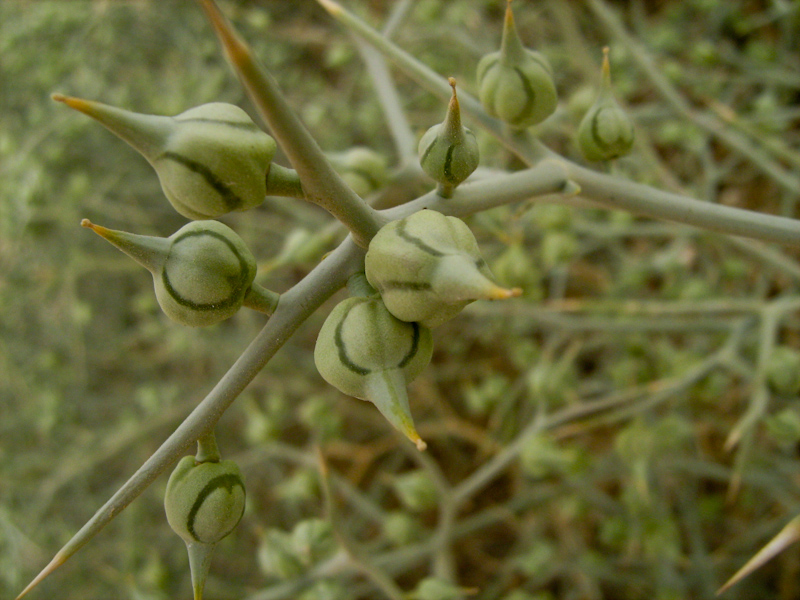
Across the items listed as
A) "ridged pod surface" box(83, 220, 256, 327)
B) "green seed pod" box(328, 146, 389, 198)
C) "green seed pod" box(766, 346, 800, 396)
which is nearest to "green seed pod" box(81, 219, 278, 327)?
"ridged pod surface" box(83, 220, 256, 327)

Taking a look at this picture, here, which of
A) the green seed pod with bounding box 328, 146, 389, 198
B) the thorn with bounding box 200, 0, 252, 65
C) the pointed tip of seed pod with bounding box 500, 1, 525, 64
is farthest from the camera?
the green seed pod with bounding box 328, 146, 389, 198

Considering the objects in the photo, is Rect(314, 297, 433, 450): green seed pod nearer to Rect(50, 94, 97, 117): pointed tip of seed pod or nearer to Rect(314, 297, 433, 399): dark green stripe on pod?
Rect(314, 297, 433, 399): dark green stripe on pod

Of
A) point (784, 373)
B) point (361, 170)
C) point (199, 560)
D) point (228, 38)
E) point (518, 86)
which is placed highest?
point (228, 38)

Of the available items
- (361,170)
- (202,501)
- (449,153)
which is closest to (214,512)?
(202,501)

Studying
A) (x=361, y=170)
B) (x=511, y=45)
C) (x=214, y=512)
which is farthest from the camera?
(x=361, y=170)

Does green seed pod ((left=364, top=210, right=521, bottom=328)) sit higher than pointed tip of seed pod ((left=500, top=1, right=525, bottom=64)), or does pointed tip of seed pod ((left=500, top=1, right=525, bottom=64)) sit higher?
pointed tip of seed pod ((left=500, top=1, right=525, bottom=64))

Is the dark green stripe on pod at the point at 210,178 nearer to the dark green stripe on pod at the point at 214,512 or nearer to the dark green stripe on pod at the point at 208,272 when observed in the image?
the dark green stripe on pod at the point at 208,272

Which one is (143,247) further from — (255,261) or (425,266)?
(425,266)
